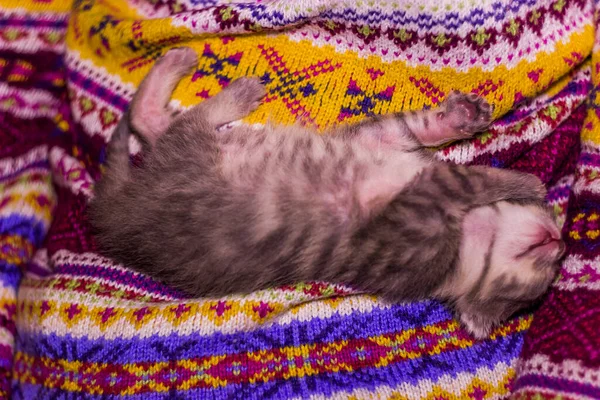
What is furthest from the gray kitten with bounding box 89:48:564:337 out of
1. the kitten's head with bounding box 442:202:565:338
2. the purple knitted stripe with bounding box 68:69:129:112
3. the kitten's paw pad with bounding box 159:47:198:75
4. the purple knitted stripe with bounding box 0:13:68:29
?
the purple knitted stripe with bounding box 0:13:68:29

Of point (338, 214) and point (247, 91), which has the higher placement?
point (247, 91)

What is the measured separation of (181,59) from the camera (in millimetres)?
1989

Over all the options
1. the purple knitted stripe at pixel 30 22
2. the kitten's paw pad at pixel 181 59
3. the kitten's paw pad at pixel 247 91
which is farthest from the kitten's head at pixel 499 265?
the purple knitted stripe at pixel 30 22

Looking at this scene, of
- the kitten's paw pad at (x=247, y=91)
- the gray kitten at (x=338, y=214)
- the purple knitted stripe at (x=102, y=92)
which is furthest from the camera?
the purple knitted stripe at (x=102, y=92)

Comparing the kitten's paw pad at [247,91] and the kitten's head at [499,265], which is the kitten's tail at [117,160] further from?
the kitten's head at [499,265]

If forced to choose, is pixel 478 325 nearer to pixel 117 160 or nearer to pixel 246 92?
pixel 246 92

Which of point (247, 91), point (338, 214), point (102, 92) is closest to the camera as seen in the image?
point (338, 214)

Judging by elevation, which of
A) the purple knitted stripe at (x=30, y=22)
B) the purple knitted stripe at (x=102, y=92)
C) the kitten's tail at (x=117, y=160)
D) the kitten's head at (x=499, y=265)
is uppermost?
the purple knitted stripe at (x=30, y=22)

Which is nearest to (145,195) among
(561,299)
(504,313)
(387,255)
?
(387,255)

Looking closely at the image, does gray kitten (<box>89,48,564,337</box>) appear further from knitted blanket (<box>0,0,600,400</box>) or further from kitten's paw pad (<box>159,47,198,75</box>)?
kitten's paw pad (<box>159,47,198,75</box>)

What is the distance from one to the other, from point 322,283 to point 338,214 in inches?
9.2

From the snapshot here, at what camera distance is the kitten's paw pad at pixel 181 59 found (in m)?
1.98

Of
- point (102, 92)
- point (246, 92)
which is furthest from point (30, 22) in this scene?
point (246, 92)

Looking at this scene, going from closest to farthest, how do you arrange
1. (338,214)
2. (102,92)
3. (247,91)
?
1. (338,214)
2. (247,91)
3. (102,92)
